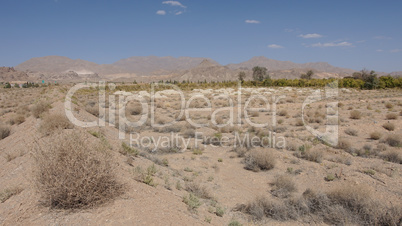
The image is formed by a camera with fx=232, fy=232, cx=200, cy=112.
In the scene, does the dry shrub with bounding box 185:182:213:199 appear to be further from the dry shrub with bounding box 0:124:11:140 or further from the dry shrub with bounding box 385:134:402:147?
the dry shrub with bounding box 0:124:11:140

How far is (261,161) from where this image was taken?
8.69m

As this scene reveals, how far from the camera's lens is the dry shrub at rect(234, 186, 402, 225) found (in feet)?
16.0

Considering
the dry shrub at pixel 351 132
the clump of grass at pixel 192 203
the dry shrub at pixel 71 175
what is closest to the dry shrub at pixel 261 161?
the clump of grass at pixel 192 203

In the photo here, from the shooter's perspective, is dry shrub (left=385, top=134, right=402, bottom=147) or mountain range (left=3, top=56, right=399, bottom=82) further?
mountain range (left=3, top=56, right=399, bottom=82)

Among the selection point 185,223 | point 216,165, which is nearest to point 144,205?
point 185,223

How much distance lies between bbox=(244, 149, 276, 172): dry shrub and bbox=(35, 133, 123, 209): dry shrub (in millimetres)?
5784

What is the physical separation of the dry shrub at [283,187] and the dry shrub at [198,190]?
6.41 feet

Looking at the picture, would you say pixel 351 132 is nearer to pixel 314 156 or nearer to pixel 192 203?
pixel 314 156

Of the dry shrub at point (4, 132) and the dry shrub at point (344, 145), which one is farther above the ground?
the dry shrub at point (4, 132)

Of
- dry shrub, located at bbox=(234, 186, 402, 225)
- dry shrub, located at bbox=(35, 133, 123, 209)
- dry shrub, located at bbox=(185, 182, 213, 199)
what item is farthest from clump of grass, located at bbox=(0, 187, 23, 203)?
dry shrub, located at bbox=(234, 186, 402, 225)

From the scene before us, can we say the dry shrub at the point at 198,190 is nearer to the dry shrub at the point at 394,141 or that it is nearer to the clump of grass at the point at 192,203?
the clump of grass at the point at 192,203

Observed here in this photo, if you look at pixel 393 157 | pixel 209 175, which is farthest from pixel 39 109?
pixel 393 157

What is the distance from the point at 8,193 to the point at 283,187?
22.3 feet

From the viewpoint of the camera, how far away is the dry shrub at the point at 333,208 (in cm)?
487
